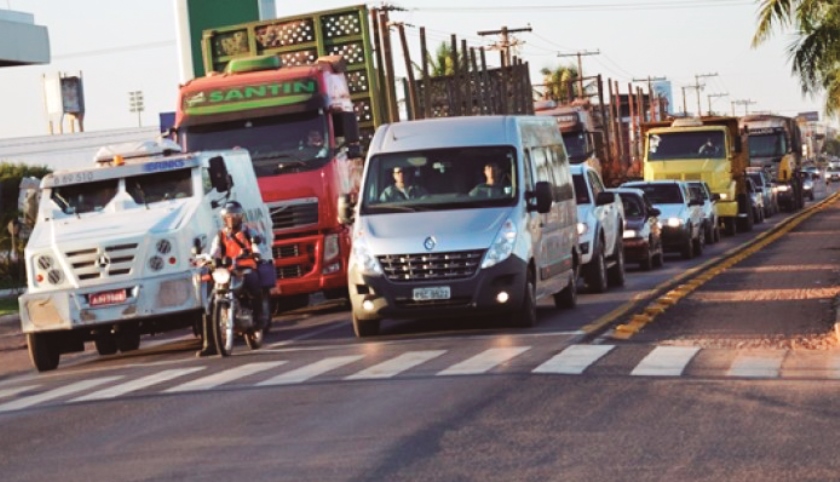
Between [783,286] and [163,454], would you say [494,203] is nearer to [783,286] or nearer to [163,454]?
[783,286]

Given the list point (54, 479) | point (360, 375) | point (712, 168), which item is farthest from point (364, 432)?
point (712, 168)

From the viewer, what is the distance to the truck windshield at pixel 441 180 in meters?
22.2

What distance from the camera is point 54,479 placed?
1130cm

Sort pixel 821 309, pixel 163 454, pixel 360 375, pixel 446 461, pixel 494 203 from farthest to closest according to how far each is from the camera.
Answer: pixel 821 309
pixel 494 203
pixel 360 375
pixel 163 454
pixel 446 461

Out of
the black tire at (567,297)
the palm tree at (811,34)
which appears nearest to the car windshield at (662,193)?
the palm tree at (811,34)

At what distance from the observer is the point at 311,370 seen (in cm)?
1770

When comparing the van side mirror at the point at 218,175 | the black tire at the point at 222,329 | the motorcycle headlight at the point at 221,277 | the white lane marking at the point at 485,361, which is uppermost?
the van side mirror at the point at 218,175

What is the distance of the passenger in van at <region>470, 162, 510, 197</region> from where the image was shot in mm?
22312

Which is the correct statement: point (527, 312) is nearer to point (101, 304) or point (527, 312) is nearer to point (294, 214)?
point (101, 304)

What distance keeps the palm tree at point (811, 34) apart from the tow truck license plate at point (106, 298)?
71.3 ft

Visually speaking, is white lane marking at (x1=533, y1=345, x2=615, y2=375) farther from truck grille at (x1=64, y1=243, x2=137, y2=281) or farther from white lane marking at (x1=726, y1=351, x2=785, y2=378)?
truck grille at (x1=64, y1=243, x2=137, y2=281)

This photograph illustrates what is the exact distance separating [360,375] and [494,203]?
583 centimetres

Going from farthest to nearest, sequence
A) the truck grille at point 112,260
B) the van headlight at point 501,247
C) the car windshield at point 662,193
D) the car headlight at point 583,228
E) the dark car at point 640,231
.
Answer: the car windshield at point 662,193 → the dark car at point 640,231 → the car headlight at point 583,228 → the truck grille at point 112,260 → the van headlight at point 501,247

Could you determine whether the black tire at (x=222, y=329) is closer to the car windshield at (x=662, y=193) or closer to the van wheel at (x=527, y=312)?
the van wheel at (x=527, y=312)
